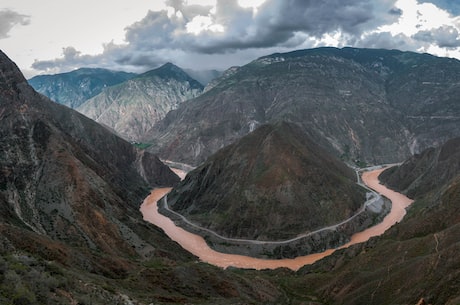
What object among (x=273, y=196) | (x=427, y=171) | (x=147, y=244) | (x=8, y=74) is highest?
(x=8, y=74)

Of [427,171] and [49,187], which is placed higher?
[49,187]

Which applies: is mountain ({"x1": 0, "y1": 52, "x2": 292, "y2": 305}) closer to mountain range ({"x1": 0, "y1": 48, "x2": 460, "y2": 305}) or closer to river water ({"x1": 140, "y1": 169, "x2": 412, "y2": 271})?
mountain range ({"x1": 0, "y1": 48, "x2": 460, "y2": 305})

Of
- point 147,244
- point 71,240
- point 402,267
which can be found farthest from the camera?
point 147,244

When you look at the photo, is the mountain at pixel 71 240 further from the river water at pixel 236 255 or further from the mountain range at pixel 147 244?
the river water at pixel 236 255

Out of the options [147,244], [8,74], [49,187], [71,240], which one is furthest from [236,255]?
[8,74]

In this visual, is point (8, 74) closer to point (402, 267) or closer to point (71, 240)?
point (71, 240)

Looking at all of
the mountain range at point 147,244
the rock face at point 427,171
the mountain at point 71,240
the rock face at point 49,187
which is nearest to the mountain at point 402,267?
the mountain range at point 147,244
